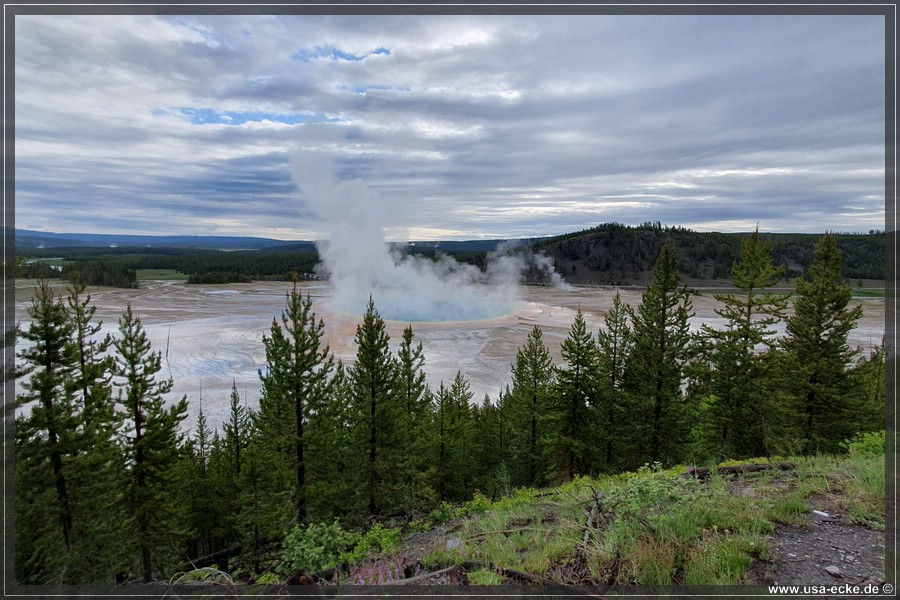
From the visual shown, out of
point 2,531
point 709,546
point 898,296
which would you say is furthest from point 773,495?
point 2,531

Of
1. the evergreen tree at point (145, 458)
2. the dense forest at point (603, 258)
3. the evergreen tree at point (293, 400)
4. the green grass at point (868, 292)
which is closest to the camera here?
the evergreen tree at point (145, 458)

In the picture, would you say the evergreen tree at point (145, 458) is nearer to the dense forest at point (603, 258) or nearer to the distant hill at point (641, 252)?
the dense forest at point (603, 258)

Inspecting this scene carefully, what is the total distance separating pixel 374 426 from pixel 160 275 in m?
102

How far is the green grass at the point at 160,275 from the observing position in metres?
86.7

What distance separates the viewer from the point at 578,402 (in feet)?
62.8

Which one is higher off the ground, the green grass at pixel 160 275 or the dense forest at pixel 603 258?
the dense forest at pixel 603 258

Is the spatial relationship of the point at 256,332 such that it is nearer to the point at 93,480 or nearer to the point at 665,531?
the point at 93,480

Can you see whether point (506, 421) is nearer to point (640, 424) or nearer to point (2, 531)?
point (640, 424)

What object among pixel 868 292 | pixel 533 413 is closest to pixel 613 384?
pixel 533 413

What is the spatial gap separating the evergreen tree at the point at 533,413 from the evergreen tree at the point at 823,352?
1004cm

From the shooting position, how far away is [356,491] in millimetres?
14852

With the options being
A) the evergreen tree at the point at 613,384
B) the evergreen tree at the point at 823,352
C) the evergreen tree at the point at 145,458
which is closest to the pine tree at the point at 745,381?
the evergreen tree at the point at 823,352

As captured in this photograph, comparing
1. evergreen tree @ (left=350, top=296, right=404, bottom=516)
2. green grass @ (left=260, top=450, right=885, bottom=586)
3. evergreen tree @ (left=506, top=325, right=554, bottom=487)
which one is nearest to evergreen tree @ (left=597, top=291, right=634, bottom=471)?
evergreen tree @ (left=506, top=325, right=554, bottom=487)

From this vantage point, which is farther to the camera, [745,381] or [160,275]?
[160,275]
